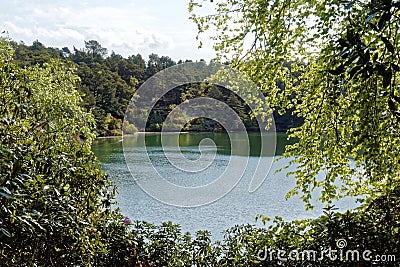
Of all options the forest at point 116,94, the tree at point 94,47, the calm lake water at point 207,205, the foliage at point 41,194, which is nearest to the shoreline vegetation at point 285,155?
the foliage at point 41,194

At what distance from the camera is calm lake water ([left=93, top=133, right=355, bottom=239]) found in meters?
8.17

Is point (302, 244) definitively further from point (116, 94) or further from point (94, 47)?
point (94, 47)

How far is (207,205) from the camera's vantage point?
9516mm

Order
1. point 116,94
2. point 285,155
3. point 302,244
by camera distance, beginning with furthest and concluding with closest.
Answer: point 116,94, point 285,155, point 302,244

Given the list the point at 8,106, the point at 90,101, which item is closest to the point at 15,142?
the point at 8,106

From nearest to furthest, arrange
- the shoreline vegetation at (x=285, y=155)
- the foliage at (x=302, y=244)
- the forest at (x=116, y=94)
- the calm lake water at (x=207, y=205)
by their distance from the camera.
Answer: the shoreline vegetation at (x=285, y=155), the foliage at (x=302, y=244), the calm lake water at (x=207, y=205), the forest at (x=116, y=94)

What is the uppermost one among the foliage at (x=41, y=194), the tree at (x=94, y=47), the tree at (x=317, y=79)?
the tree at (x=94, y=47)

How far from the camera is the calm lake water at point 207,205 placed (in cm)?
817

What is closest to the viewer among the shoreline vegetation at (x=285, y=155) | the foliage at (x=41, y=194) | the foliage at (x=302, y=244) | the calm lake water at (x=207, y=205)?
the foliage at (x=41, y=194)

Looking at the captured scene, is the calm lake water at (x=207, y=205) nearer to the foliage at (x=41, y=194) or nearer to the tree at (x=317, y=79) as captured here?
the tree at (x=317, y=79)

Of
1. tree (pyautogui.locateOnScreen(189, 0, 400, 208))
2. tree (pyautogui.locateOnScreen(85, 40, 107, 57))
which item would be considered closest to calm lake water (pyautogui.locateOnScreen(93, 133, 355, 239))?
tree (pyautogui.locateOnScreen(189, 0, 400, 208))

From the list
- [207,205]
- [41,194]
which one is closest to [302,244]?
[41,194]

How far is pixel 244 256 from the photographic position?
277cm

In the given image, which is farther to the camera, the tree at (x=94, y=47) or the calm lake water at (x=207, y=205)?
the tree at (x=94, y=47)
